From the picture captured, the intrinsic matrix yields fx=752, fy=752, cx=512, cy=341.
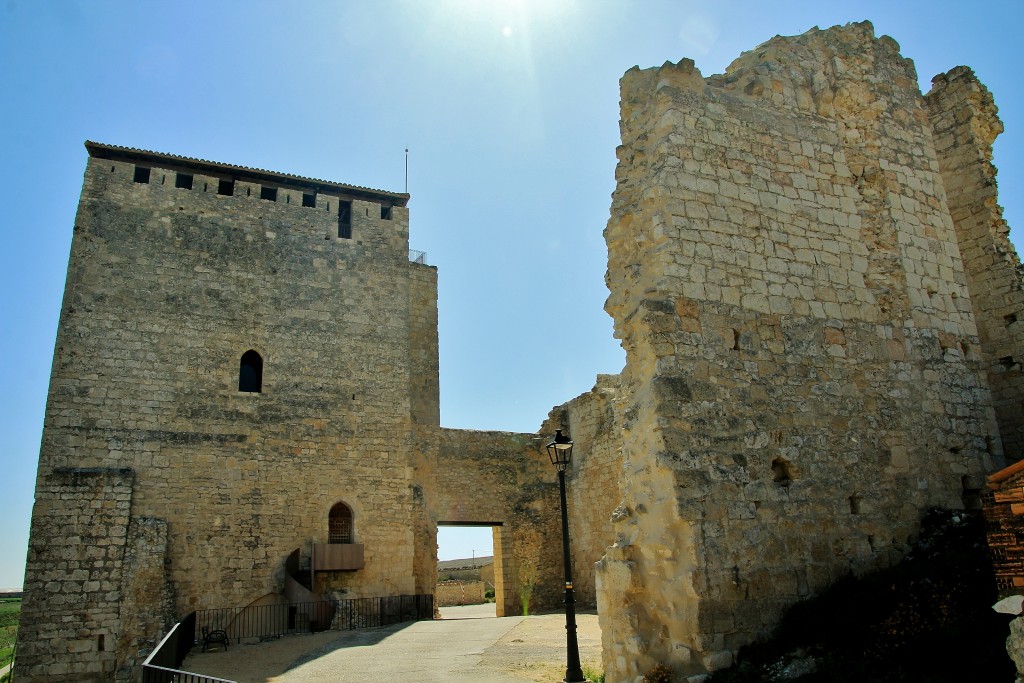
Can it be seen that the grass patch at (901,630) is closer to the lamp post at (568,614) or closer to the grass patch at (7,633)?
the lamp post at (568,614)

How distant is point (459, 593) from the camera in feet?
94.6

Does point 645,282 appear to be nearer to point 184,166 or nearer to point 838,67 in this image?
point 838,67

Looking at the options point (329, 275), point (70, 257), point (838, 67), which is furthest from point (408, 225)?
point (838, 67)

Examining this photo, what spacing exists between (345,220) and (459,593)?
53.3 ft

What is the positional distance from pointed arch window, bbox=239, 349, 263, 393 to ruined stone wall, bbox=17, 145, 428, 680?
0.54 ft

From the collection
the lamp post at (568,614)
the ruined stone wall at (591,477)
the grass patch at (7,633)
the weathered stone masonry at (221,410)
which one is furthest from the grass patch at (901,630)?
the grass patch at (7,633)

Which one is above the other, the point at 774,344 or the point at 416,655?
the point at 774,344

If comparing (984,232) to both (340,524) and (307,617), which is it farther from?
(307,617)

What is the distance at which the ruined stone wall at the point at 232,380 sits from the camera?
1471 cm

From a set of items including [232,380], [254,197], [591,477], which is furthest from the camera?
[591,477]

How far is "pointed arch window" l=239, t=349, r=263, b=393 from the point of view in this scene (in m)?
16.5

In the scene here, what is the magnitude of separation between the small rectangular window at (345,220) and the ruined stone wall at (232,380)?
0.08 meters

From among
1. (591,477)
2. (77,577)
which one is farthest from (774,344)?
(77,577)

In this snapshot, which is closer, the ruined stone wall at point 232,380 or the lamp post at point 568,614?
the lamp post at point 568,614
